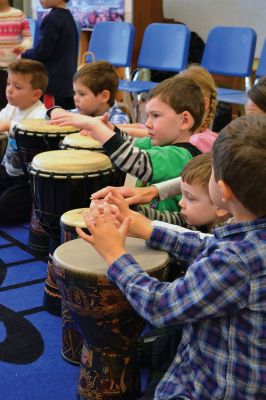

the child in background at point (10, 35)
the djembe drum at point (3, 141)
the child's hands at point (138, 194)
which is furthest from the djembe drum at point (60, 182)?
the child in background at point (10, 35)

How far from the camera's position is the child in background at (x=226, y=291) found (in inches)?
45.7

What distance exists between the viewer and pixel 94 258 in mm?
1586

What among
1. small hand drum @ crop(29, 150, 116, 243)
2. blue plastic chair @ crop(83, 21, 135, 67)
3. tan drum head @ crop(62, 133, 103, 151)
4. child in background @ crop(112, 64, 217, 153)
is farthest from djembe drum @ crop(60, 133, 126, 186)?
blue plastic chair @ crop(83, 21, 135, 67)

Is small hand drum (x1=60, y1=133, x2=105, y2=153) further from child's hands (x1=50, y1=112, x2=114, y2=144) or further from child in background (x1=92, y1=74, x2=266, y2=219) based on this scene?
child in background (x1=92, y1=74, x2=266, y2=219)

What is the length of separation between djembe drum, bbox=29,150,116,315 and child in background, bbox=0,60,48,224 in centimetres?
88

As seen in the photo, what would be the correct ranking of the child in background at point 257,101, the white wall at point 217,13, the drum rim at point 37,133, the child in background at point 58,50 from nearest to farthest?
the child in background at point 257,101, the drum rim at point 37,133, the child in background at point 58,50, the white wall at point 217,13

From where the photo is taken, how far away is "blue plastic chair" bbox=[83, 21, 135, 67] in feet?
17.1

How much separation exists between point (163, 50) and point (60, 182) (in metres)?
3.22

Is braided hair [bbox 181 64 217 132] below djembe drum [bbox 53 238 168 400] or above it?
above

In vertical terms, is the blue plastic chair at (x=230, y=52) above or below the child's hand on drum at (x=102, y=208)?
below

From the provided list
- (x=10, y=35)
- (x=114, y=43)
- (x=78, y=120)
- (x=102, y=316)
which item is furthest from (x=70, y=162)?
(x=114, y=43)

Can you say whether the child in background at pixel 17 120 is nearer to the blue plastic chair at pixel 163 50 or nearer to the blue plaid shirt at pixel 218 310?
the blue plastic chair at pixel 163 50

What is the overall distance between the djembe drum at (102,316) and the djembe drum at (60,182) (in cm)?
56

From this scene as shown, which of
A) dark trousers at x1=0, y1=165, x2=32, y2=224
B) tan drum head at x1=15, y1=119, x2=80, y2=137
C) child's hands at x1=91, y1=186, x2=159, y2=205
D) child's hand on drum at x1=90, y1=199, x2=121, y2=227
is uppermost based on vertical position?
child's hand on drum at x1=90, y1=199, x2=121, y2=227
